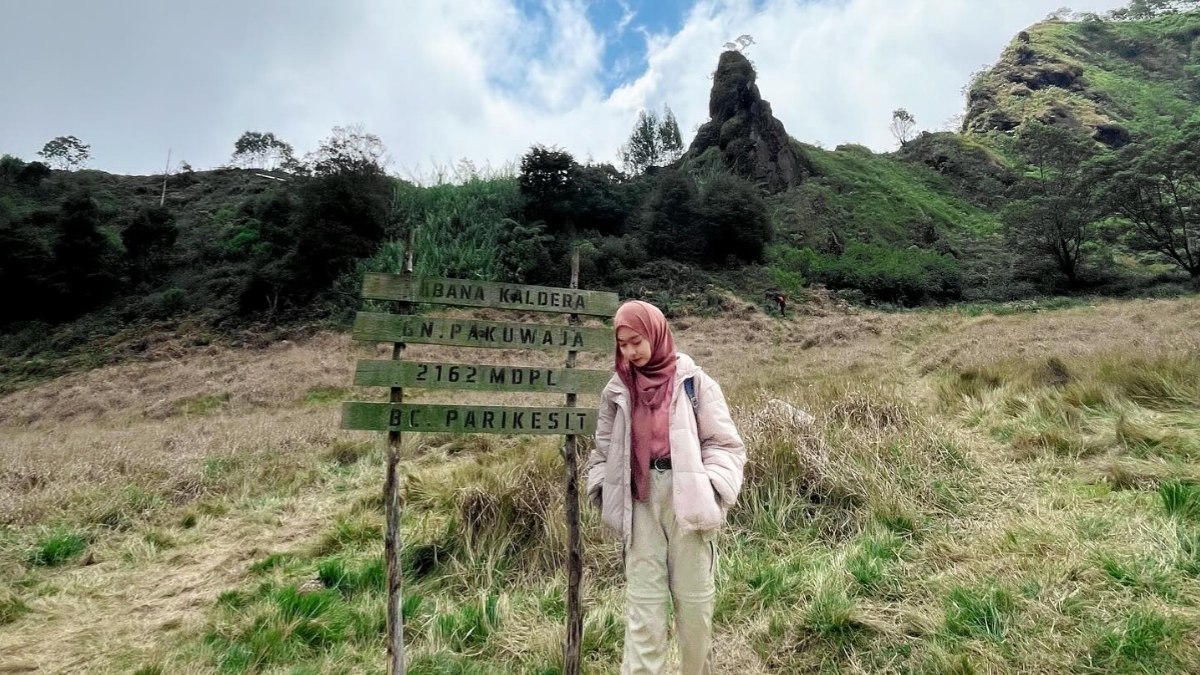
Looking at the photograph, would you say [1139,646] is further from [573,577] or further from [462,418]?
[462,418]

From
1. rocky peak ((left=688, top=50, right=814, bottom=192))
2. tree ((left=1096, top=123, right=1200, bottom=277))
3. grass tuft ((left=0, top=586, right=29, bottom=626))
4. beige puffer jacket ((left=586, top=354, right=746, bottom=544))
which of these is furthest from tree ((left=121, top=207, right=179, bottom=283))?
tree ((left=1096, top=123, right=1200, bottom=277))

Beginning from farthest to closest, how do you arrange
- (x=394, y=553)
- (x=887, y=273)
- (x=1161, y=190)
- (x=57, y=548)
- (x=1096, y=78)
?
Result: 1. (x=1096, y=78)
2. (x=887, y=273)
3. (x=1161, y=190)
4. (x=57, y=548)
5. (x=394, y=553)

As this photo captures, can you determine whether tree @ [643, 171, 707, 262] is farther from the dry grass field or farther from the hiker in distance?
the hiker in distance

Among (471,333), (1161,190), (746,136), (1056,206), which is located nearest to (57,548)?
(471,333)

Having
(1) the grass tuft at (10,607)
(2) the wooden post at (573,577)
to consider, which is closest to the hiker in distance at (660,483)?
(2) the wooden post at (573,577)

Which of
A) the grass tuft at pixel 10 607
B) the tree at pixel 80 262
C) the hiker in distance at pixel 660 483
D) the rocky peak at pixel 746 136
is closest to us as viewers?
the hiker in distance at pixel 660 483

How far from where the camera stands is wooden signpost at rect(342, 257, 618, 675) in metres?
2.81

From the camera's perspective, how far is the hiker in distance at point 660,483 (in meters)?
2.44

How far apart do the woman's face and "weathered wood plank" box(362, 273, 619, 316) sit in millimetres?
518

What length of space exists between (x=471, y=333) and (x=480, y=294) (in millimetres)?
211

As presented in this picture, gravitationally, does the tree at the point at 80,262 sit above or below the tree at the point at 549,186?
below

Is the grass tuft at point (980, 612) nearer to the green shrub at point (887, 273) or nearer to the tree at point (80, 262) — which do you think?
the green shrub at point (887, 273)

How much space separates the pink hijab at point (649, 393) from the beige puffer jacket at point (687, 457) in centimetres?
5

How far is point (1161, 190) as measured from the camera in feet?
81.1
